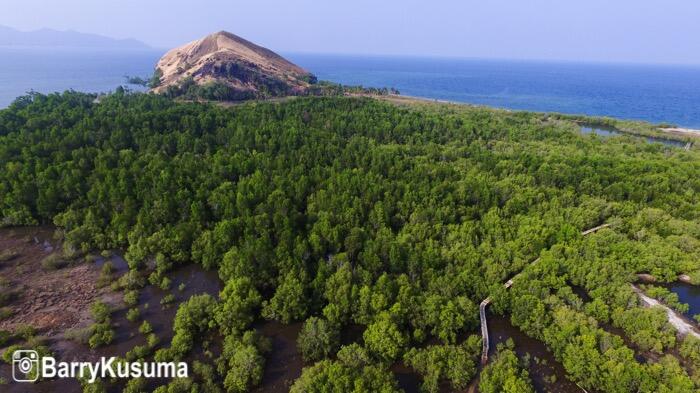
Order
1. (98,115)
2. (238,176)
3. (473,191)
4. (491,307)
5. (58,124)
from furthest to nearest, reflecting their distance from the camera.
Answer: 1. (98,115)
2. (58,124)
3. (238,176)
4. (473,191)
5. (491,307)

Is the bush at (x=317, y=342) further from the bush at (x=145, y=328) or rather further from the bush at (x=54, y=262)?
the bush at (x=54, y=262)

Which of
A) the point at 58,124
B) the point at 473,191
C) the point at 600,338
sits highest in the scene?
the point at 58,124

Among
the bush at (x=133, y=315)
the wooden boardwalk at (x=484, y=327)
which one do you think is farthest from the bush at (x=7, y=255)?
the wooden boardwalk at (x=484, y=327)

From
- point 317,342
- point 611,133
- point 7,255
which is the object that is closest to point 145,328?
point 317,342

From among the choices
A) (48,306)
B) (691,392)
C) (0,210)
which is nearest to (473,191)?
(691,392)

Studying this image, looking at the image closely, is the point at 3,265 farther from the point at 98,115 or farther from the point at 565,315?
the point at 565,315

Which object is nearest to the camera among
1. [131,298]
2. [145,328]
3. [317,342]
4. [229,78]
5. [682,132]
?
[317,342]

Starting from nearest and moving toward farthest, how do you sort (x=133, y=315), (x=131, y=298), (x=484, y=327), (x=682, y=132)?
1. (x=484, y=327)
2. (x=133, y=315)
3. (x=131, y=298)
4. (x=682, y=132)

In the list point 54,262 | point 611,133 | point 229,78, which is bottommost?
point 54,262

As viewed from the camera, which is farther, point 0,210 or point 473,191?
point 473,191

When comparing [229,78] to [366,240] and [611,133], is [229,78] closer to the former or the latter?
[366,240]
